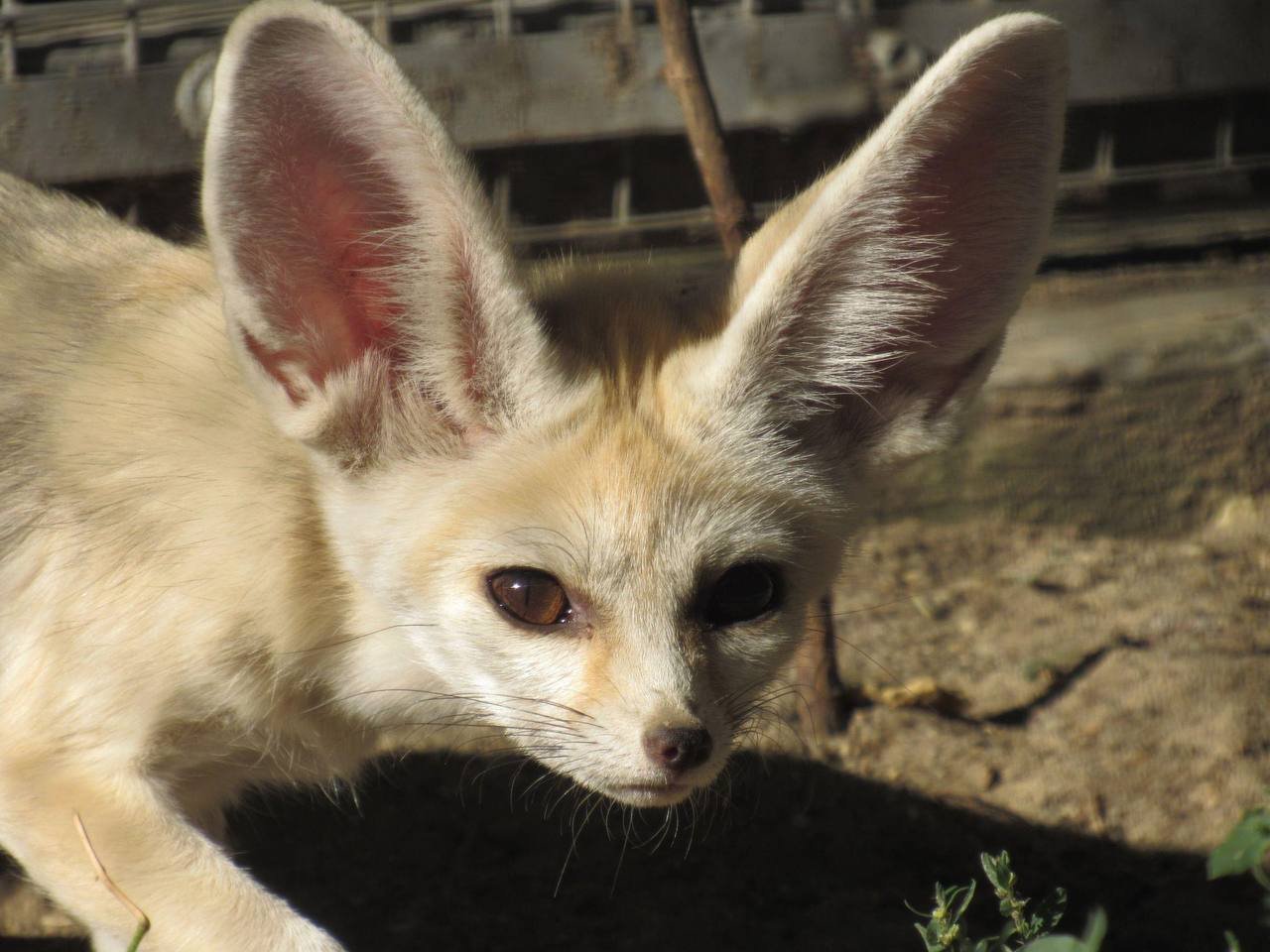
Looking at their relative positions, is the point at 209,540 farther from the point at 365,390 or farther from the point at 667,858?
the point at 667,858

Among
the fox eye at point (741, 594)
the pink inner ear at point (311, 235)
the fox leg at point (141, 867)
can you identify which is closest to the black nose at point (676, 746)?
the fox eye at point (741, 594)

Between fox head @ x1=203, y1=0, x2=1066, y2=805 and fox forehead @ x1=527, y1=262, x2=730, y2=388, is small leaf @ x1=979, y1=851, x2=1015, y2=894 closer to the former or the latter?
fox head @ x1=203, y1=0, x2=1066, y2=805

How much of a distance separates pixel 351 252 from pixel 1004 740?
235 centimetres

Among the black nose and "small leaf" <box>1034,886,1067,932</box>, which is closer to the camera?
the black nose

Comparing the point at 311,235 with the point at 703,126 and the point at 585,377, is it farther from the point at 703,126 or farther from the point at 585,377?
the point at 703,126

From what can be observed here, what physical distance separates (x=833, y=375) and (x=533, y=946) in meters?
1.56

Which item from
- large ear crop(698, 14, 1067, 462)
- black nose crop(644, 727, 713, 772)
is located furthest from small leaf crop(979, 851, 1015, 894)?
large ear crop(698, 14, 1067, 462)

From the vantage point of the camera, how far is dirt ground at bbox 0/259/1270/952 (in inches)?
129

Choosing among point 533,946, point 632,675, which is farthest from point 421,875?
point 632,675

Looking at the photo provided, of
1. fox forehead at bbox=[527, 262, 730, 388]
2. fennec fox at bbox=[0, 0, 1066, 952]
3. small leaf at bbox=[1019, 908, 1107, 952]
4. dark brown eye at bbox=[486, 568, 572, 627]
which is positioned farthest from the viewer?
fox forehead at bbox=[527, 262, 730, 388]

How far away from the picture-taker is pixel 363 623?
242 cm

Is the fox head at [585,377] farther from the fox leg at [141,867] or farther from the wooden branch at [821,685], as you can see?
the wooden branch at [821,685]

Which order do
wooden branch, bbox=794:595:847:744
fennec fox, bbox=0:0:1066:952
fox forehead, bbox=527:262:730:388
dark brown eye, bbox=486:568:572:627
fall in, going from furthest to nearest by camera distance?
wooden branch, bbox=794:595:847:744
fox forehead, bbox=527:262:730:388
dark brown eye, bbox=486:568:572:627
fennec fox, bbox=0:0:1066:952

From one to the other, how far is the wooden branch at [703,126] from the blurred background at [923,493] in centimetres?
9
